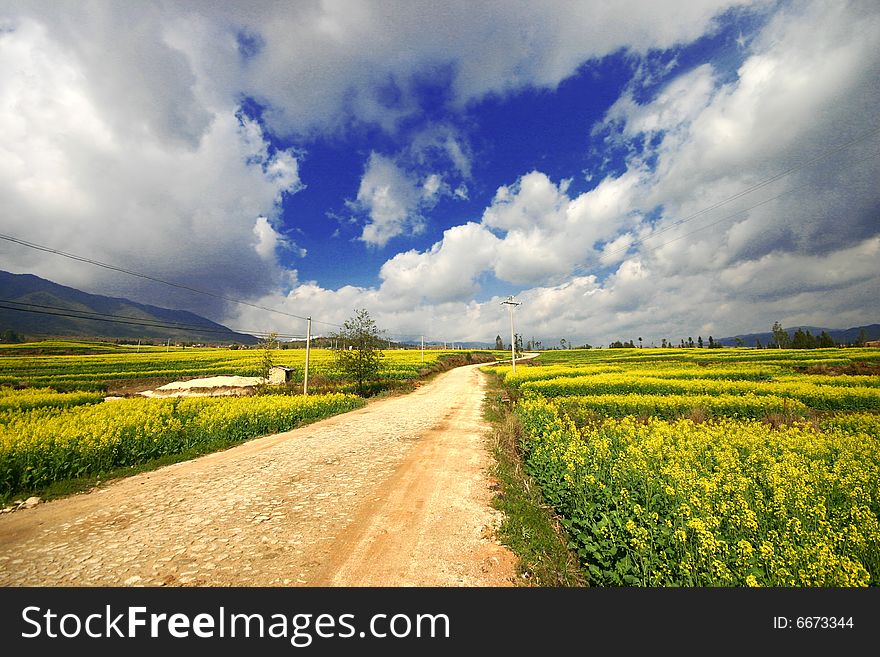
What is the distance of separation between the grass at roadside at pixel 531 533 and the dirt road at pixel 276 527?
11.5 inches

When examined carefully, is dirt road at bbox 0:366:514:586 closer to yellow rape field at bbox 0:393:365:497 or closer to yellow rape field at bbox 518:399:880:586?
yellow rape field at bbox 0:393:365:497

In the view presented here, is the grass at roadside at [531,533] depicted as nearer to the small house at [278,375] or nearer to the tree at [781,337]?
the small house at [278,375]

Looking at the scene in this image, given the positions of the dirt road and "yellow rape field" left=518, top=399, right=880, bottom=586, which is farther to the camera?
the dirt road

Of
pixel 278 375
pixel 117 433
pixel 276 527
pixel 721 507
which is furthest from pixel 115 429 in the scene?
pixel 278 375

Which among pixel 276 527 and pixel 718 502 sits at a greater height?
pixel 718 502

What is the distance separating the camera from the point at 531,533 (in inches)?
238

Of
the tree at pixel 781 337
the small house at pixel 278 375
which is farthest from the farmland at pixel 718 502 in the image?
the tree at pixel 781 337

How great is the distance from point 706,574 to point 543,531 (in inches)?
113

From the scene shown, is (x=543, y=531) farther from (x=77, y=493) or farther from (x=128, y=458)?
(x=128, y=458)

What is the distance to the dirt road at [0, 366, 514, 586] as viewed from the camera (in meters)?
4.99

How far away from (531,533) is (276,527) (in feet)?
15.6

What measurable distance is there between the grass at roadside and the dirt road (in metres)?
0.29

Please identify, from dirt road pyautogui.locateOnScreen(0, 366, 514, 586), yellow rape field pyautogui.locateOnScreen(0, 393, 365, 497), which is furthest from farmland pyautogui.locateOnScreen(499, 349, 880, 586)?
yellow rape field pyautogui.locateOnScreen(0, 393, 365, 497)

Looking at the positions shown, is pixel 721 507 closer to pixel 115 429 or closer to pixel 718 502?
pixel 718 502
